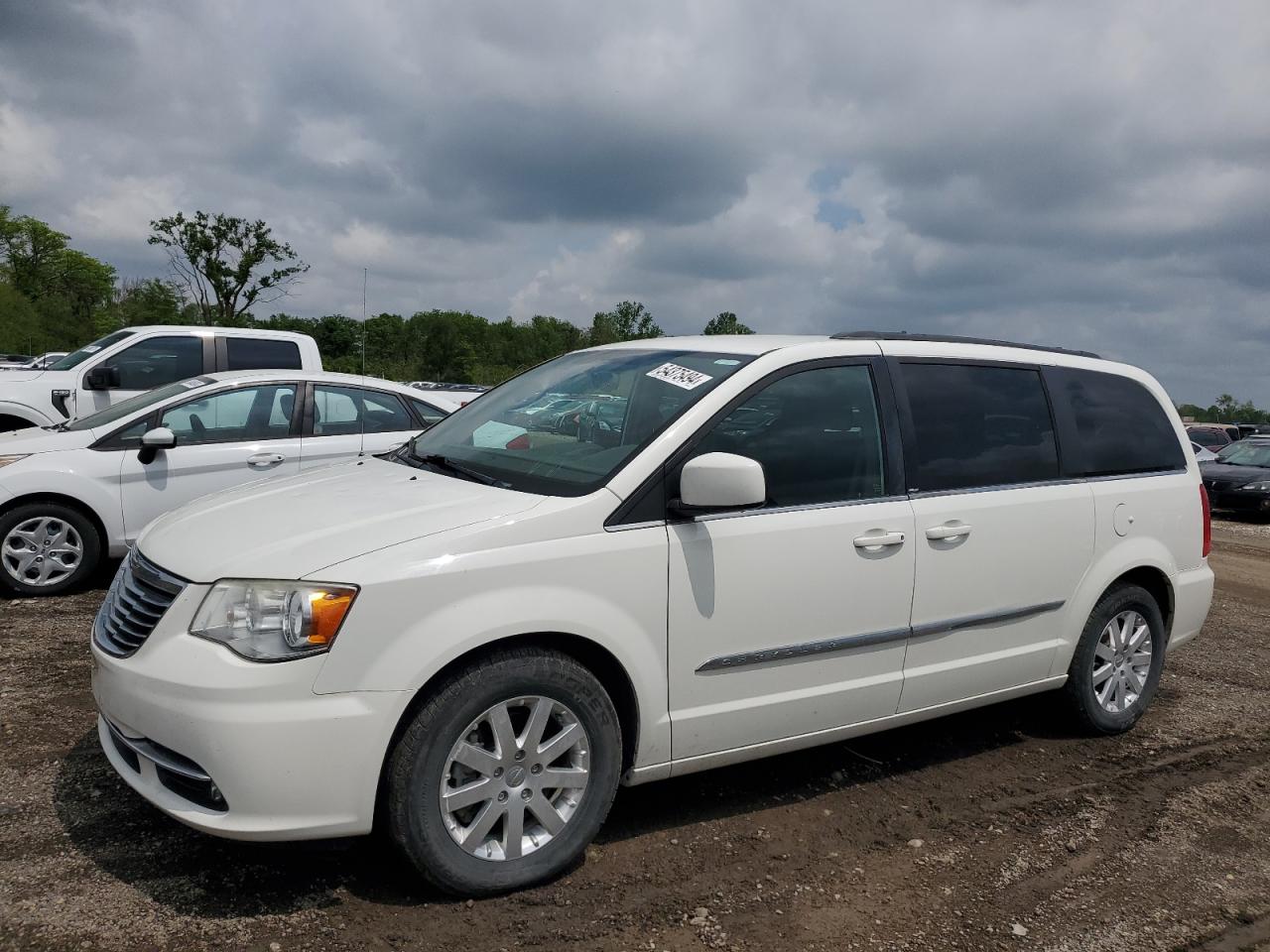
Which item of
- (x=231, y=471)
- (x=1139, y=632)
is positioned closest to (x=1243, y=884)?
(x=1139, y=632)

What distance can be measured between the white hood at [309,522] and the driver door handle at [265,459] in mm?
3616

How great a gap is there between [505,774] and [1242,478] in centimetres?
1888

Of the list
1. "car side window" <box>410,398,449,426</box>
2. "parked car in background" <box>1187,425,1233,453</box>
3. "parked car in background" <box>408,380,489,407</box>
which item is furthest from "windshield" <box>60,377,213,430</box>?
"parked car in background" <box>1187,425,1233,453</box>

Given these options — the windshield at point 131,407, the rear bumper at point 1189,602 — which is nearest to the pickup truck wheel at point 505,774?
the rear bumper at point 1189,602

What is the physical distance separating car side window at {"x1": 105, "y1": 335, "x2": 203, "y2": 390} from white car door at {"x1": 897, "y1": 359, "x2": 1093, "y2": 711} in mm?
8329

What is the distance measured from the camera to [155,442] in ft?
21.9

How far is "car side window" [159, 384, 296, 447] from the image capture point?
7199 mm

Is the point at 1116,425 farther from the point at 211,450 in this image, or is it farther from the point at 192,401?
the point at 192,401

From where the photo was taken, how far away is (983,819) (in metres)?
3.92

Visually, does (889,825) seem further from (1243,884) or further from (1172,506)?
(1172,506)

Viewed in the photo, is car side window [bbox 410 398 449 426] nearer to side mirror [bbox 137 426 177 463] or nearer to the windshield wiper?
side mirror [bbox 137 426 177 463]

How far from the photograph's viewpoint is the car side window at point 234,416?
720cm

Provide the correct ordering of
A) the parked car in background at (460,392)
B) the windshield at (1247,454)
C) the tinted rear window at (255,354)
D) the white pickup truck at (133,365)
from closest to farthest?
1. the parked car in background at (460,392)
2. the white pickup truck at (133,365)
3. the tinted rear window at (255,354)
4. the windshield at (1247,454)

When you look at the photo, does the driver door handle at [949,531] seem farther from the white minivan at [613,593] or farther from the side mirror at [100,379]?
the side mirror at [100,379]
